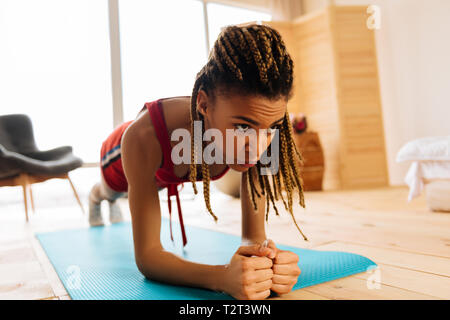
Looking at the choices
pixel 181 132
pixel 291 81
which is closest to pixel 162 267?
pixel 181 132

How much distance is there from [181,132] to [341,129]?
308 cm

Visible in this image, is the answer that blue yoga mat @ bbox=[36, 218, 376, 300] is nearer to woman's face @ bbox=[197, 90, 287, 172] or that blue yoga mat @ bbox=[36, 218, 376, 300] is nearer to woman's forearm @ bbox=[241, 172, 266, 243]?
woman's forearm @ bbox=[241, 172, 266, 243]

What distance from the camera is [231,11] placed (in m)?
4.50

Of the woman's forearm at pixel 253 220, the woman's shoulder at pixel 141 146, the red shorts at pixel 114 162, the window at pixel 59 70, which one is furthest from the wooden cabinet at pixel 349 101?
the woman's shoulder at pixel 141 146

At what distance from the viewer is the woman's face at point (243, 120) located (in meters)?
0.66

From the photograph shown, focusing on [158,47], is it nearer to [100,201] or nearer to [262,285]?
[100,201]

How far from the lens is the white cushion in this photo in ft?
5.81

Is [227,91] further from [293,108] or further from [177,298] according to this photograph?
[293,108]

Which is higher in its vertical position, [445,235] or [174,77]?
[174,77]

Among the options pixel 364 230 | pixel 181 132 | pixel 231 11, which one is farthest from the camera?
pixel 231 11

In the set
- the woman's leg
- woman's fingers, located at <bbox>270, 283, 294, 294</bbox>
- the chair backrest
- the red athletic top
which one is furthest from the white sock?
woman's fingers, located at <bbox>270, 283, 294, 294</bbox>

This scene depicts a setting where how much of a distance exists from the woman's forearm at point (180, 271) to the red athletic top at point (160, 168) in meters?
0.25

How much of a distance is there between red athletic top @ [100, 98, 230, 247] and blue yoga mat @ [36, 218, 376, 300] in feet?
0.53

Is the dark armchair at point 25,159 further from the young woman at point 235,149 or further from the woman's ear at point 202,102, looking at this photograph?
the woman's ear at point 202,102
